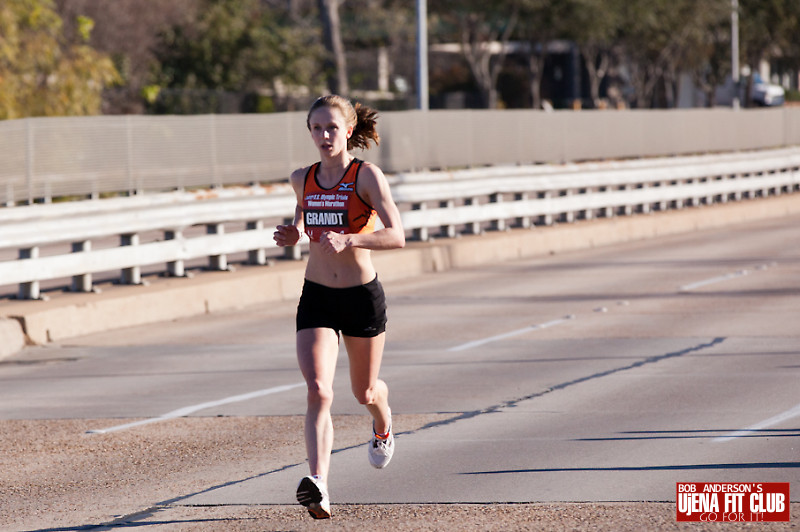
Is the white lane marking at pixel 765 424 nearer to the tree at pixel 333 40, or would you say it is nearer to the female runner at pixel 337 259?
the female runner at pixel 337 259

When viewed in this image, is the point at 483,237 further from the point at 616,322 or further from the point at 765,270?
the point at 616,322

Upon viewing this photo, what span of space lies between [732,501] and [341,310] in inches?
78.2

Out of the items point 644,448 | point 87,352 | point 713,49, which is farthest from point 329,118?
point 713,49

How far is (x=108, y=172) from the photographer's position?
2883 cm

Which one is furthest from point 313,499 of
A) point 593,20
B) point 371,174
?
point 593,20

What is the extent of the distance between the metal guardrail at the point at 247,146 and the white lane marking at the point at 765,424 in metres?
19.3

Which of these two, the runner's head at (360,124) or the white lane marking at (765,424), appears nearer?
the runner's head at (360,124)

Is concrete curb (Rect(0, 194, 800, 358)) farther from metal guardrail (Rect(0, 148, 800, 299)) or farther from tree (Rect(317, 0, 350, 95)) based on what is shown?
A: tree (Rect(317, 0, 350, 95))

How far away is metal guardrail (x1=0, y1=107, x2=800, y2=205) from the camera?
2716cm

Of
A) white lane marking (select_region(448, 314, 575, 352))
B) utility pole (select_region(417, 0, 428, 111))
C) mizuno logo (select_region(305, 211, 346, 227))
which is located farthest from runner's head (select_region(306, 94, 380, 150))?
utility pole (select_region(417, 0, 428, 111))

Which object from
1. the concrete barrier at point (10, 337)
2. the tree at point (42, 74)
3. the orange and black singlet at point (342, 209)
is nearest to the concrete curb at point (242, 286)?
the concrete barrier at point (10, 337)

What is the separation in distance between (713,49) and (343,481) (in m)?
71.2

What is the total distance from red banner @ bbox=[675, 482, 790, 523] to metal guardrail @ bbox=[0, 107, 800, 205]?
2082cm

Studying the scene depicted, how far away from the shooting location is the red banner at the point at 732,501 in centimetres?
642
